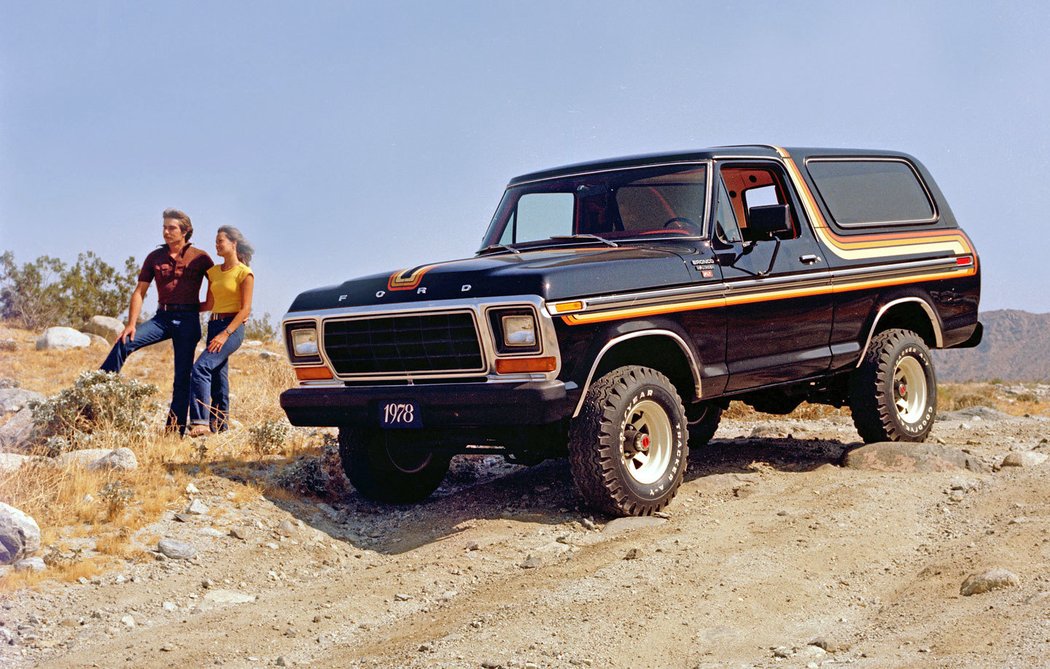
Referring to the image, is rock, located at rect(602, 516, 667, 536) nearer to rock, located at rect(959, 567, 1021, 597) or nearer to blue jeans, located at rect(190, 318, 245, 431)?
rock, located at rect(959, 567, 1021, 597)

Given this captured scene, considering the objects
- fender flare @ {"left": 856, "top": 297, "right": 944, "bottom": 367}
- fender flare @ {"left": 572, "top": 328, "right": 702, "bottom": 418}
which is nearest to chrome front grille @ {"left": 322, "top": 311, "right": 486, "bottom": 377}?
fender flare @ {"left": 572, "top": 328, "right": 702, "bottom": 418}

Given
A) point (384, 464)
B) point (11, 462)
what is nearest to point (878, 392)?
point (384, 464)

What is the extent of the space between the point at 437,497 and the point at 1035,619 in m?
4.68

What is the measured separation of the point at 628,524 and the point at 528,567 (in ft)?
2.54

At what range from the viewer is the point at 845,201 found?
915cm

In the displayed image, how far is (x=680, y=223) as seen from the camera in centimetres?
795

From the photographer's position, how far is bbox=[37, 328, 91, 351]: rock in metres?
20.9

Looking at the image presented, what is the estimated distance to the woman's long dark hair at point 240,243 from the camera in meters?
10.1

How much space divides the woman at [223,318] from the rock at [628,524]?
400 cm

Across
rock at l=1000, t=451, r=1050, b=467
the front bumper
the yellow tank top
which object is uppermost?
the yellow tank top

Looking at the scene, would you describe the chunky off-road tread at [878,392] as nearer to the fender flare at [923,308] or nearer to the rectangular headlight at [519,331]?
the fender flare at [923,308]

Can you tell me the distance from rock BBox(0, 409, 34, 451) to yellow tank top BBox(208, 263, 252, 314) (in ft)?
5.91

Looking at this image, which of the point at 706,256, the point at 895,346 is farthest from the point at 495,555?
the point at 895,346

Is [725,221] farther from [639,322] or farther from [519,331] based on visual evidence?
[519,331]
